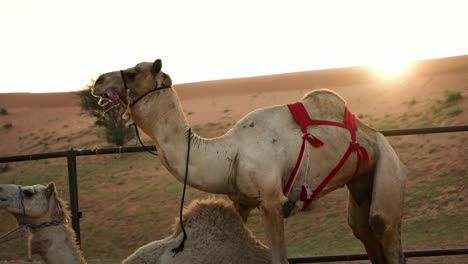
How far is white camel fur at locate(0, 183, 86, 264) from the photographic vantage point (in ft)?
15.9

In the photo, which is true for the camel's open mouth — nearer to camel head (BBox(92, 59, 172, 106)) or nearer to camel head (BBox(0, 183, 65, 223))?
camel head (BBox(92, 59, 172, 106))

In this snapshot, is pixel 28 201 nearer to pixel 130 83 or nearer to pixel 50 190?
pixel 50 190

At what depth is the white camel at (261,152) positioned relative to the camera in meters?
4.50

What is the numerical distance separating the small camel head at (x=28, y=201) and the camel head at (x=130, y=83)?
895 millimetres

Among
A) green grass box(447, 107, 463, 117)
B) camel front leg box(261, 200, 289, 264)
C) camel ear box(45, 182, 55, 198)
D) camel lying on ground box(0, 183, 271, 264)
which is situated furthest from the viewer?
green grass box(447, 107, 463, 117)

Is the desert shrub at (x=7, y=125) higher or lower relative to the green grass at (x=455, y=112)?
lower

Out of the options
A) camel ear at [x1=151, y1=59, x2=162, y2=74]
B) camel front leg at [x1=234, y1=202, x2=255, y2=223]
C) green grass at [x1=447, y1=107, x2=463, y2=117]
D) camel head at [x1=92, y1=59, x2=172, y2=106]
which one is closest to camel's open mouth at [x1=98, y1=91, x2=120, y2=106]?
camel head at [x1=92, y1=59, x2=172, y2=106]

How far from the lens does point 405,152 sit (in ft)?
75.7

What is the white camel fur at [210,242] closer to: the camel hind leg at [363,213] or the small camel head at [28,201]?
the small camel head at [28,201]

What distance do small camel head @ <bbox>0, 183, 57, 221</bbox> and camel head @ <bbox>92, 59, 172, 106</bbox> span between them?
0.89m

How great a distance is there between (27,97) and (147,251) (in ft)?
260

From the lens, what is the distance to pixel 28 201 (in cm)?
494

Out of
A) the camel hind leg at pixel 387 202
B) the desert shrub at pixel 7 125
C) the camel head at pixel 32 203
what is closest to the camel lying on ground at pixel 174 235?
the camel head at pixel 32 203

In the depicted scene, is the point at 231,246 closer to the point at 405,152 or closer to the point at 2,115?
the point at 405,152
